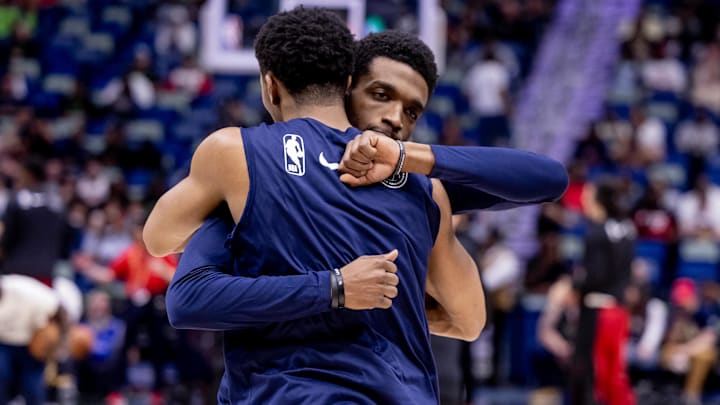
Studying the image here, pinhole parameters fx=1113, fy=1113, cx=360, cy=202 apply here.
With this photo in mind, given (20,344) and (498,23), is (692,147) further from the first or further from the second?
(20,344)

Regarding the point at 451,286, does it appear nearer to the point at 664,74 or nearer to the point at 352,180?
the point at 352,180

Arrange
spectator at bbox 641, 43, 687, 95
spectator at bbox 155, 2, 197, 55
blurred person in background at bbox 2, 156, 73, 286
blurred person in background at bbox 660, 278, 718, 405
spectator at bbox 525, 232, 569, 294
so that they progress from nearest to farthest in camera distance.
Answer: blurred person in background at bbox 2, 156, 73, 286
blurred person in background at bbox 660, 278, 718, 405
spectator at bbox 525, 232, 569, 294
spectator at bbox 641, 43, 687, 95
spectator at bbox 155, 2, 197, 55

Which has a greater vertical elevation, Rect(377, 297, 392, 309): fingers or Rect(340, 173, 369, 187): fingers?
Rect(340, 173, 369, 187): fingers

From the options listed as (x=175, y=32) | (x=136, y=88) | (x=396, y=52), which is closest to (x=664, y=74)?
(x=175, y=32)

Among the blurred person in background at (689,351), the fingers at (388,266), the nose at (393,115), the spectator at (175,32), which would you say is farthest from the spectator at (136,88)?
the fingers at (388,266)

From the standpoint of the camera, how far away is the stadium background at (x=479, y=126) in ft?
31.0

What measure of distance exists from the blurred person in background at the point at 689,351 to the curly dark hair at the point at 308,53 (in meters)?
7.65

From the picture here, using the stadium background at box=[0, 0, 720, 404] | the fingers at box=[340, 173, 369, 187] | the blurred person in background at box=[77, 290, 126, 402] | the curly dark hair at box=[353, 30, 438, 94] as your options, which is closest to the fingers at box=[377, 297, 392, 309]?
the fingers at box=[340, 173, 369, 187]

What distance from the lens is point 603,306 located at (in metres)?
8.09

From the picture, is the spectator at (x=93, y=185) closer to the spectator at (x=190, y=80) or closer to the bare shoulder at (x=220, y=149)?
the spectator at (x=190, y=80)

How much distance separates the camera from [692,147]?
13742 millimetres

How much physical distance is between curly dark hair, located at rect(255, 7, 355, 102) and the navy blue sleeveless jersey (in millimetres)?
106

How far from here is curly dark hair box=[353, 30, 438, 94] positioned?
290 centimetres

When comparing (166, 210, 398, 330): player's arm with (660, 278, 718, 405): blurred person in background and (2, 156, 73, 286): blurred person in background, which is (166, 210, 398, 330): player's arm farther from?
(660, 278, 718, 405): blurred person in background
